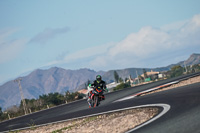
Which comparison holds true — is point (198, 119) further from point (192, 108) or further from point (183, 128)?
point (192, 108)

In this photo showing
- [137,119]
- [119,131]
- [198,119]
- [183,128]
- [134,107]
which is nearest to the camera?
[183,128]

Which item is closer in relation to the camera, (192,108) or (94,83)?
(192,108)

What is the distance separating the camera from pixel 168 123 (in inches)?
285

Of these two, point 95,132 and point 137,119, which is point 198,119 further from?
point 95,132

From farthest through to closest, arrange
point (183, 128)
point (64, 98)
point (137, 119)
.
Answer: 1. point (64, 98)
2. point (137, 119)
3. point (183, 128)

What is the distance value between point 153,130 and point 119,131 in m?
2.12

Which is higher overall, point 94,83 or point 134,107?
point 94,83

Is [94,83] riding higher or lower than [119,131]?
higher

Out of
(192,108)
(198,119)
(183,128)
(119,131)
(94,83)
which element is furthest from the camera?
(94,83)

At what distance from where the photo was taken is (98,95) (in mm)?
20062

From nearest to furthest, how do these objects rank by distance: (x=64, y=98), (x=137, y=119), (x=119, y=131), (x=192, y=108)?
1. (x=192, y=108)
2. (x=119, y=131)
3. (x=137, y=119)
4. (x=64, y=98)

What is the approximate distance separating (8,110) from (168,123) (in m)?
62.7

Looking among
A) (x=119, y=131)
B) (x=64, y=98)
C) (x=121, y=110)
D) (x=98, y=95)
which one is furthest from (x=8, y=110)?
(x=119, y=131)

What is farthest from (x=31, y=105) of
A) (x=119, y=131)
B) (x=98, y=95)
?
(x=119, y=131)
